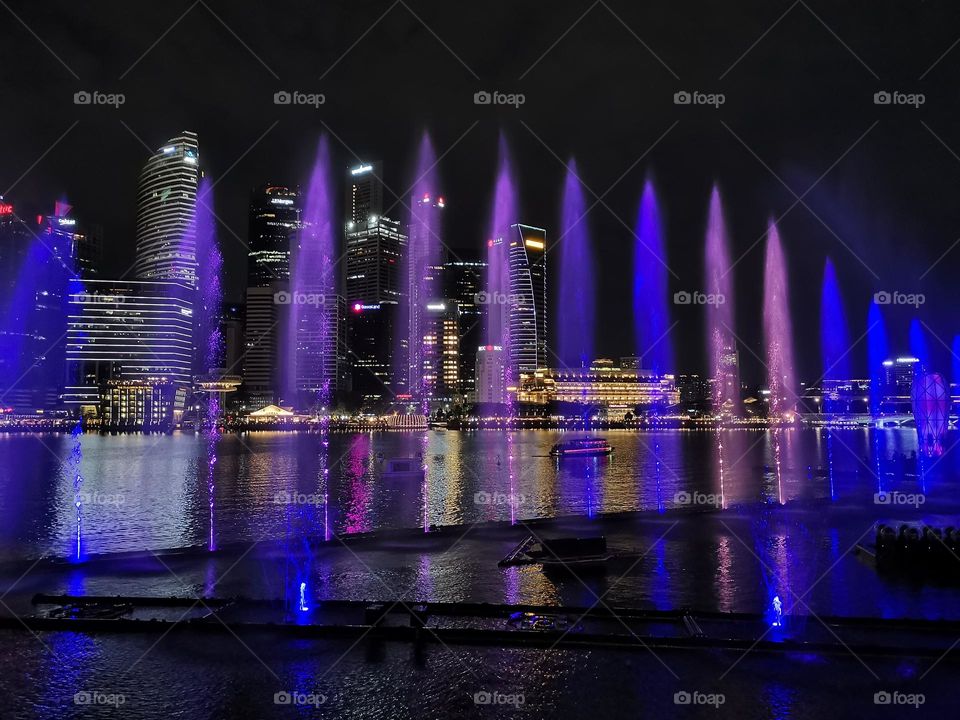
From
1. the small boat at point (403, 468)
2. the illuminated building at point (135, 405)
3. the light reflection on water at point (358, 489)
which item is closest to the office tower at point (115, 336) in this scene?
the illuminated building at point (135, 405)

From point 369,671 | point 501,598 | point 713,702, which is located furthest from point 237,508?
point 713,702

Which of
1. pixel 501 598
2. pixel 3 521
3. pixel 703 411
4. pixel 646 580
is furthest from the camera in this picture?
pixel 703 411

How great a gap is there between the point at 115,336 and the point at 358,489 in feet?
460

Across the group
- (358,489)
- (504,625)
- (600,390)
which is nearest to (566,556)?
(504,625)

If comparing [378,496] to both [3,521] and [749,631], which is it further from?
[749,631]

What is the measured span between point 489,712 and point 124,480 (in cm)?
4456

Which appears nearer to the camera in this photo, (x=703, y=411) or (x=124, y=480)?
(x=124, y=480)

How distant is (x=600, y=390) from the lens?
640 ft

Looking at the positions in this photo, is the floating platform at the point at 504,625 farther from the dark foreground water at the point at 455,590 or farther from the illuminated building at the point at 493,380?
the illuminated building at the point at 493,380

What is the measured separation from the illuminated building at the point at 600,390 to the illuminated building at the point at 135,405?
84499 millimetres

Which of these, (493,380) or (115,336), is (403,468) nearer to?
(115,336)

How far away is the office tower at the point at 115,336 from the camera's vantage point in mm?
161625

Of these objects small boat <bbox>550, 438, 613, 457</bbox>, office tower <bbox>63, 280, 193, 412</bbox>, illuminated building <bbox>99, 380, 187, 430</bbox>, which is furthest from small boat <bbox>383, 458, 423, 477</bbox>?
office tower <bbox>63, 280, 193, 412</bbox>

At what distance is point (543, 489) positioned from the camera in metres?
42.9
